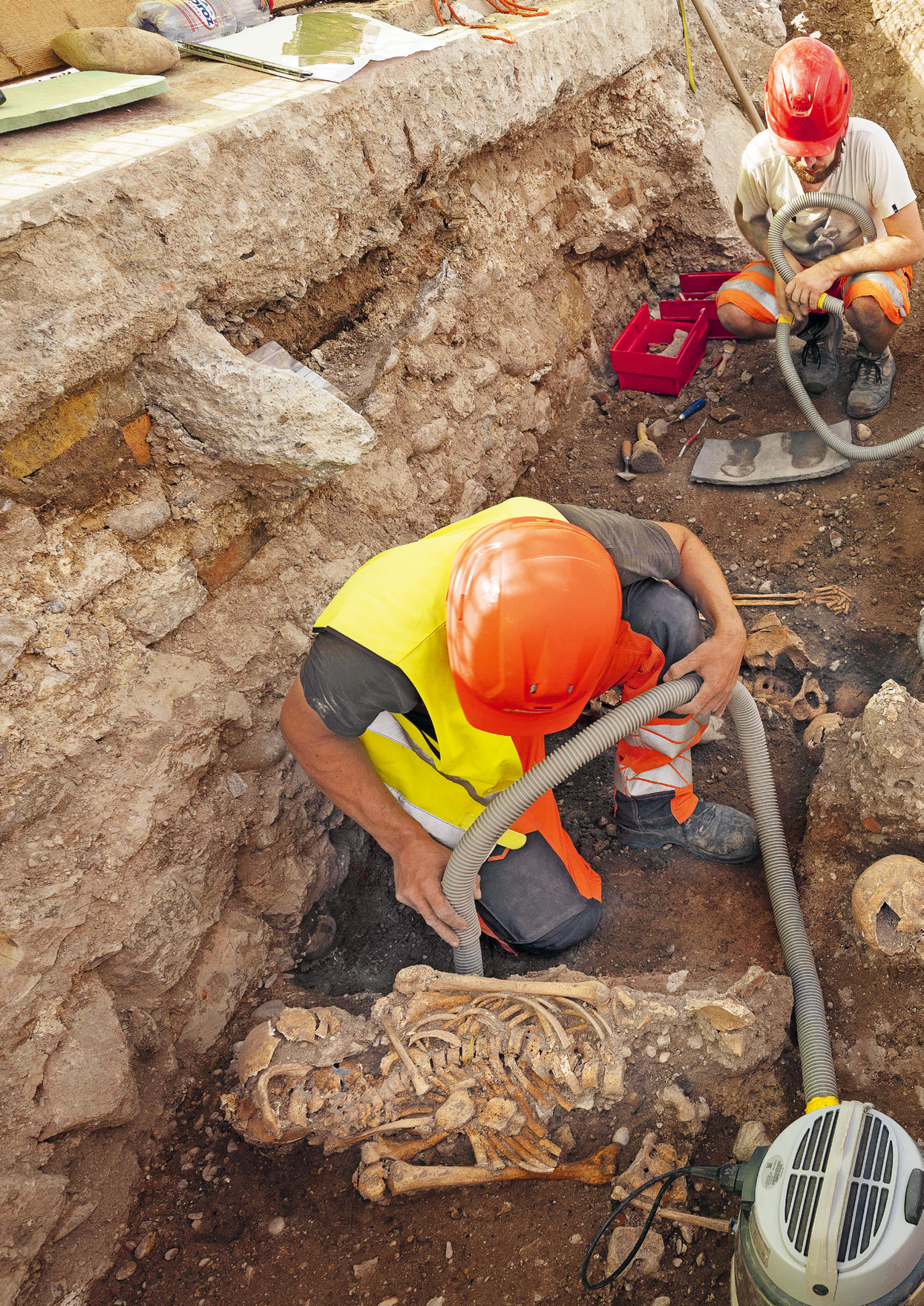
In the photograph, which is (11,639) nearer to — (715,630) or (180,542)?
(180,542)

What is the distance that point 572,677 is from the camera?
1.79 metres

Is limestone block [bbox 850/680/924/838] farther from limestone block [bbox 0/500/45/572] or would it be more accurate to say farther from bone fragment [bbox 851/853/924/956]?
limestone block [bbox 0/500/45/572]

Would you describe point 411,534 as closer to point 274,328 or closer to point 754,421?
point 274,328

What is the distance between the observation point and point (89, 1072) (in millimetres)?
1962

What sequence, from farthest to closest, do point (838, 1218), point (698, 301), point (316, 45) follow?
point (698, 301)
point (316, 45)
point (838, 1218)

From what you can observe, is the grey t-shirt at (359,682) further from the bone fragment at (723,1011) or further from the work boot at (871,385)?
the work boot at (871,385)

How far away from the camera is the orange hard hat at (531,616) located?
5.60 ft

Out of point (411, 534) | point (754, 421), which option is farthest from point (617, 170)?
point (411, 534)

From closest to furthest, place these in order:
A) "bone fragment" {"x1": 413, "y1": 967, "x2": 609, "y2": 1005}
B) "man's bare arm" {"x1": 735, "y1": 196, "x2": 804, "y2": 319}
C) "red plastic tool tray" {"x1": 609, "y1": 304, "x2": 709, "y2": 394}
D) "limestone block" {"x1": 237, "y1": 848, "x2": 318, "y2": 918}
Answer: "bone fragment" {"x1": 413, "y1": 967, "x2": 609, "y2": 1005} < "limestone block" {"x1": 237, "y1": 848, "x2": 318, "y2": 918} < "man's bare arm" {"x1": 735, "y1": 196, "x2": 804, "y2": 319} < "red plastic tool tray" {"x1": 609, "y1": 304, "x2": 709, "y2": 394}

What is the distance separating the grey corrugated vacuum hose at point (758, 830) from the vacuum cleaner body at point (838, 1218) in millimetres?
386

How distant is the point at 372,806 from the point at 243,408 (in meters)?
1.09

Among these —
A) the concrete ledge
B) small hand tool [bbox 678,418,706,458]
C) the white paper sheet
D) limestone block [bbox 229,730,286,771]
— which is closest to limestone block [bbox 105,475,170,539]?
the concrete ledge

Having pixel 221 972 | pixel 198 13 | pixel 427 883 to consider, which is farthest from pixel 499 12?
pixel 221 972

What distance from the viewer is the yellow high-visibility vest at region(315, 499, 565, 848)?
6.54 ft
